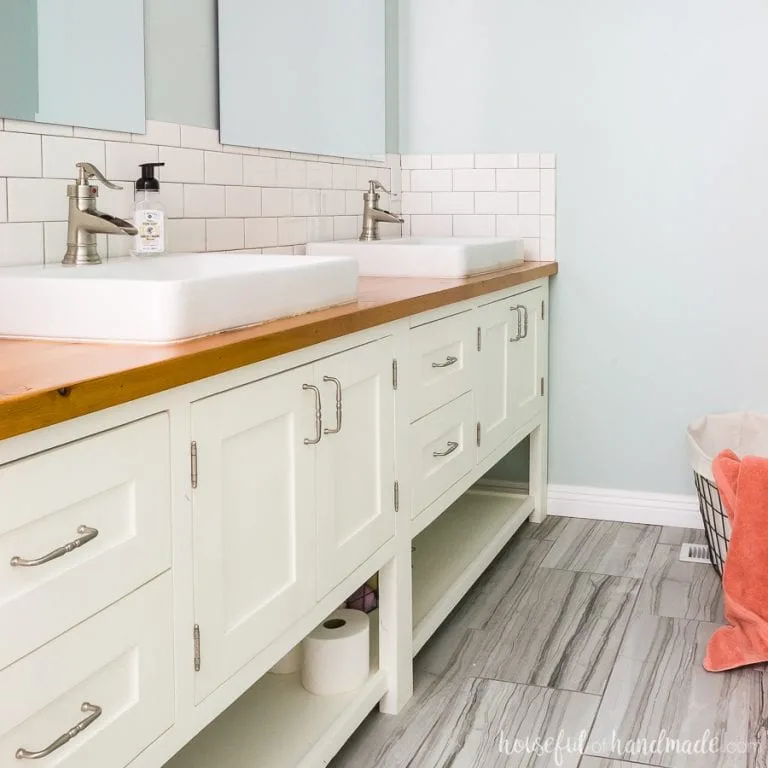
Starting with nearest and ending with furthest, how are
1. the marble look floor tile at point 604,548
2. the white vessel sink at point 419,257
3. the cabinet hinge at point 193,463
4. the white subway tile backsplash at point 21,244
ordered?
the cabinet hinge at point 193,463
the white subway tile backsplash at point 21,244
the white vessel sink at point 419,257
the marble look floor tile at point 604,548

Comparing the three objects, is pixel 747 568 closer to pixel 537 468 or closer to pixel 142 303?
pixel 537 468

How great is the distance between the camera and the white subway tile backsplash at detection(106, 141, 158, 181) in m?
2.05

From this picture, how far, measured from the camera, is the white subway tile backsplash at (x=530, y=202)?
3.42 meters

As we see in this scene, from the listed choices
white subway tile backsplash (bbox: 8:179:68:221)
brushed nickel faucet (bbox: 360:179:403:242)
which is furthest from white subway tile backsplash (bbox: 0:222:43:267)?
brushed nickel faucet (bbox: 360:179:403:242)

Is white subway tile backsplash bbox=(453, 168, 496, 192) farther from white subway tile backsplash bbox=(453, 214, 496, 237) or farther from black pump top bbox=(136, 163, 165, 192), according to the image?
black pump top bbox=(136, 163, 165, 192)

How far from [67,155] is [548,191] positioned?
1.87 metres

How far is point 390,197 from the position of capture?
3473 millimetres

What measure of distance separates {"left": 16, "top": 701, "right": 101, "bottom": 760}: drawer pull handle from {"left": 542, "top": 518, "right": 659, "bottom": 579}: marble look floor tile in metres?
2.03

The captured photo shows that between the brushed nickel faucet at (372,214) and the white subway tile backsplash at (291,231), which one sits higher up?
the brushed nickel faucet at (372,214)

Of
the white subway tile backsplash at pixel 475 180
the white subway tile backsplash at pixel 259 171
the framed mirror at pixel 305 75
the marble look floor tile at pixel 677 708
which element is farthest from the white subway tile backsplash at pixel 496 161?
the marble look floor tile at pixel 677 708

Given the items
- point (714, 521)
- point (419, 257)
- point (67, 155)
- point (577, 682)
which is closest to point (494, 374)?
point (419, 257)

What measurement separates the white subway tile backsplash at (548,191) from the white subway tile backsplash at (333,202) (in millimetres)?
695

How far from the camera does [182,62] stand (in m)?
2.28

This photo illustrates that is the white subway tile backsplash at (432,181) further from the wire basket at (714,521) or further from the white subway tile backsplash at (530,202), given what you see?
the wire basket at (714,521)
